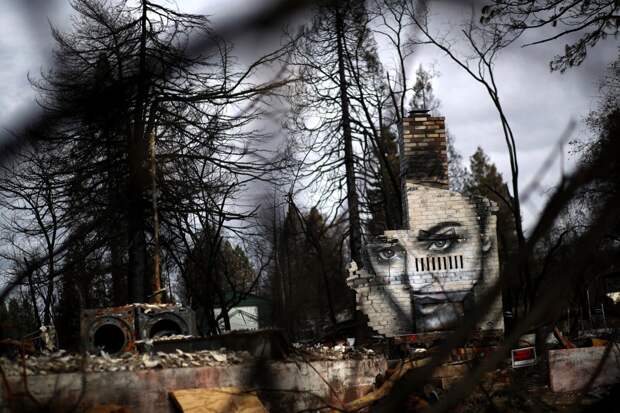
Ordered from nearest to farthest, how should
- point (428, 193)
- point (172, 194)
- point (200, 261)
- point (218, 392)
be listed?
1. point (218, 392)
2. point (428, 193)
3. point (172, 194)
4. point (200, 261)

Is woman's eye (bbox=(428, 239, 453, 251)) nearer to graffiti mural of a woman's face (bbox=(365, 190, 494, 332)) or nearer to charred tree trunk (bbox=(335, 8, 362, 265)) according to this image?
graffiti mural of a woman's face (bbox=(365, 190, 494, 332))

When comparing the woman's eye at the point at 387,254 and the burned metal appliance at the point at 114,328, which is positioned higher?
the woman's eye at the point at 387,254

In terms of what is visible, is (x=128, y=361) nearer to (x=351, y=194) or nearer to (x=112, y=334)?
(x=112, y=334)

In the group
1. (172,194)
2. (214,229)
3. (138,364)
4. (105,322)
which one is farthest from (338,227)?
(138,364)

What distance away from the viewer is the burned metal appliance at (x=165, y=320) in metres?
11.5

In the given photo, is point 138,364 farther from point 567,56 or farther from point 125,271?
point 125,271

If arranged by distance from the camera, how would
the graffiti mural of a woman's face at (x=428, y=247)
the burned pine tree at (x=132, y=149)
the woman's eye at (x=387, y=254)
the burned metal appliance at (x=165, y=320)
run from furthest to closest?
the woman's eye at (x=387, y=254), the graffiti mural of a woman's face at (x=428, y=247), the burned metal appliance at (x=165, y=320), the burned pine tree at (x=132, y=149)

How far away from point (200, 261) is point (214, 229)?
13.7 ft

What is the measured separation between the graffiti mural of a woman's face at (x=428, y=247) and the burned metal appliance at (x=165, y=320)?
144 inches

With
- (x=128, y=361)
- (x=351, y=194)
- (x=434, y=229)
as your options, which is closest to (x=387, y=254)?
(x=434, y=229)

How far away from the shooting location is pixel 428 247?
531 inches

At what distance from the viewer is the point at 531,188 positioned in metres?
1.05

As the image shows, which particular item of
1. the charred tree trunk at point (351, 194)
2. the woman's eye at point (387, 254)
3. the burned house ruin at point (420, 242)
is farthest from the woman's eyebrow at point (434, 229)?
the charred tree trunk at point (351, 194)

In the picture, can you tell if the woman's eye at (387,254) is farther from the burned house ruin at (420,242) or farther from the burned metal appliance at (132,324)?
the burned metal appliance at (132,324)
